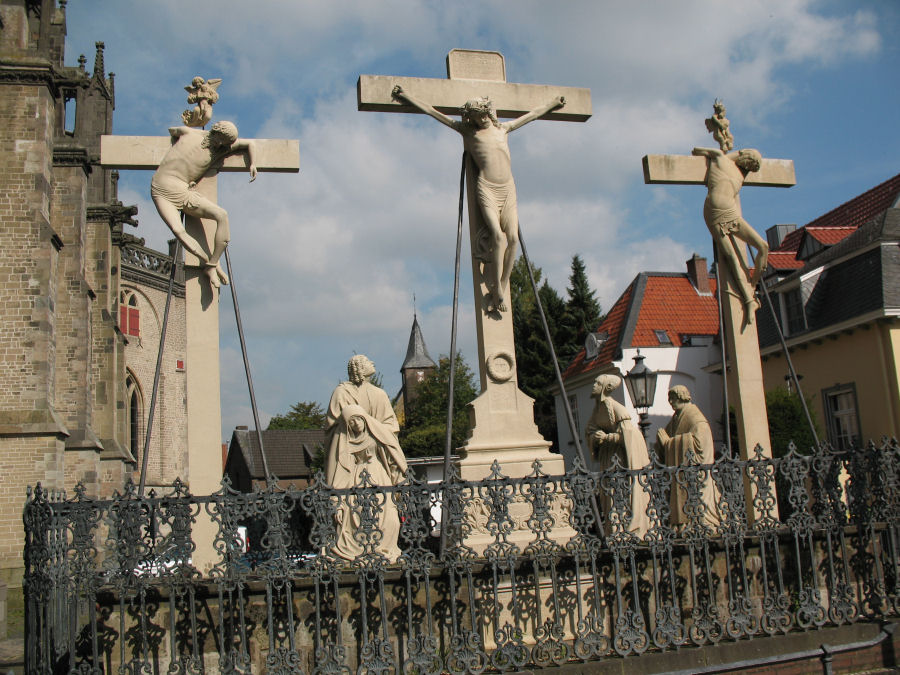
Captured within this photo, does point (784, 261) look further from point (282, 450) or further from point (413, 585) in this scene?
point (282, 450)

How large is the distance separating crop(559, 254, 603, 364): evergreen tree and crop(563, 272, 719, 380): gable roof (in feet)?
22.0

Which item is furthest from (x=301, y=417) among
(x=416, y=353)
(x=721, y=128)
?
(x=721, y=128)

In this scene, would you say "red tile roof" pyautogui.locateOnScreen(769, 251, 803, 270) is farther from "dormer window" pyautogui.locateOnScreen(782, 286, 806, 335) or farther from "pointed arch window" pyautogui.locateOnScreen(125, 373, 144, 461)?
"pointed arch window" pyautogui.locateOnScreen(125, 373, 144, 461)

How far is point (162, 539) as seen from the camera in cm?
581

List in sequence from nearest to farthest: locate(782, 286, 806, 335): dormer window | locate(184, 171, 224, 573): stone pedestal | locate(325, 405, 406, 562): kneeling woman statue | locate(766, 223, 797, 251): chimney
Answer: locate(325, 405, 406, 562): kneeling woman statue → locate(184, 171, 224, 573): stone pedestal → locate(782, 286, 806, 335): dormer window → locate(766, 223, 797, 251): chimney

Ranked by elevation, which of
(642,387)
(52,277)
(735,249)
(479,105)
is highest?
(52,277)

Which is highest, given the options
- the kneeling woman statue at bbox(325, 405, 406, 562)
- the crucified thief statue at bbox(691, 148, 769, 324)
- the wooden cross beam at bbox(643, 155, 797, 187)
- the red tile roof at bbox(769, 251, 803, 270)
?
the red tile roof at bbox(769, 251, 803, 270)

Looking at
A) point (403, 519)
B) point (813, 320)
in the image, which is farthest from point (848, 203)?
point (403, 519)

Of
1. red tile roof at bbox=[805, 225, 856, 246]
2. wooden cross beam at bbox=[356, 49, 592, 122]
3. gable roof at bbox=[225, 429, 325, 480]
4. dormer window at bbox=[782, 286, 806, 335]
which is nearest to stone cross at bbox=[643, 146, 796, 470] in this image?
wooden cross beam at bbox=[356, 49, 592, 122]

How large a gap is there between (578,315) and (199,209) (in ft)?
107

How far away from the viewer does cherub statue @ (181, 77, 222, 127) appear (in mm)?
8117

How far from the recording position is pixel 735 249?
8969 millimetres

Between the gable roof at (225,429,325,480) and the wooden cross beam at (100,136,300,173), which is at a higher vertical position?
the wooden cross beam at (100,136,300,173)

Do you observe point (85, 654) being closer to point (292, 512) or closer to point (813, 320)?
point (292, 512)
